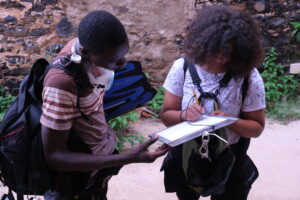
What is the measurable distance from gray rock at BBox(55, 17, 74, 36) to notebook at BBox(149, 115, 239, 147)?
3.73 meters

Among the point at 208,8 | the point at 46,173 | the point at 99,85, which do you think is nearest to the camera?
the point at 46,173

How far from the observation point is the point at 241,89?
162 cm

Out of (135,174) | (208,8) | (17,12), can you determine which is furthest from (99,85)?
(17,12)

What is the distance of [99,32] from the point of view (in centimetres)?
121

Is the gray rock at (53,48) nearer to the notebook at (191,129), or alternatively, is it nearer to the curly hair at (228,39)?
the curly hair at (228,39)

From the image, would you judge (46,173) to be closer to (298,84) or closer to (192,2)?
(192,2)

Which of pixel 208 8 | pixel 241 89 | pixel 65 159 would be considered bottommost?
pixel 65 159

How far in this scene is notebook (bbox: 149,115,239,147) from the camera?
1348 millimetres

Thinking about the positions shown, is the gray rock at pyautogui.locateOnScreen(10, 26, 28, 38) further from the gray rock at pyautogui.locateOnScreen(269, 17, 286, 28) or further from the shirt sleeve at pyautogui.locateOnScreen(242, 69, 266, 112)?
the gray rock at pyautogui.locateOnScreen(269, 17, 286, 28)

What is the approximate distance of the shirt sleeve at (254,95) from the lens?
1.61 m

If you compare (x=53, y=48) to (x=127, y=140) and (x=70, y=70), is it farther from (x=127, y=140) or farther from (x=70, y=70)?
(x=70, y=70)

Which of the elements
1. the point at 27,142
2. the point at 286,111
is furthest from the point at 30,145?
the point at 286,111

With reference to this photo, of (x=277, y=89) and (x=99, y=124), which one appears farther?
(x=277, y=89)

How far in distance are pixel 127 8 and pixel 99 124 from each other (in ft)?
13.1
